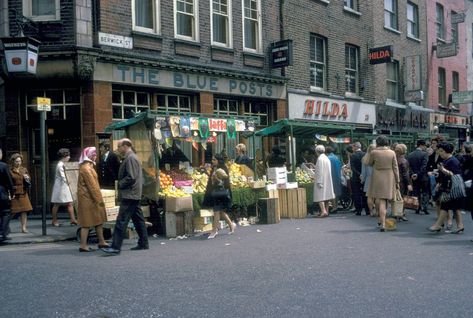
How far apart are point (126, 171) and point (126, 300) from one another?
3565mm

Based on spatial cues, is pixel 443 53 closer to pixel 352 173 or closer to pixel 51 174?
pixel 352 173

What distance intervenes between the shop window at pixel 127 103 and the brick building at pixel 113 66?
0.03m

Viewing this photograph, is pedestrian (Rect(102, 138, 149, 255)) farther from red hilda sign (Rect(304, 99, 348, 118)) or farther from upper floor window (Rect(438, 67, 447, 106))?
upper floor window (Rect(438, 67, 447, 106))

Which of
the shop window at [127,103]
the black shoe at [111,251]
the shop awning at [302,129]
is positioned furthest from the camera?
the shop awning at [302,129]

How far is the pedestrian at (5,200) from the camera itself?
10.3m

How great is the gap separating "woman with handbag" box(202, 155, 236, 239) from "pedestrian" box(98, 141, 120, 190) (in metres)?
2.16

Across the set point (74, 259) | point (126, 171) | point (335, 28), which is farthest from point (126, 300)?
point (335, 28)

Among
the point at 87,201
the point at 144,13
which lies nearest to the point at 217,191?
the point at 87,201

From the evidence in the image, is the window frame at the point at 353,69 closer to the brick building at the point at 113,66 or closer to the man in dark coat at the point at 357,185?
the brick building at the point at 113,66

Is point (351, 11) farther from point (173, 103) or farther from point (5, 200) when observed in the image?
point (5, 200)

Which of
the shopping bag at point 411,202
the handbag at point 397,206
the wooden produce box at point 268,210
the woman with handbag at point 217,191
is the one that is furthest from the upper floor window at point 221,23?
the handbag at point 397,206

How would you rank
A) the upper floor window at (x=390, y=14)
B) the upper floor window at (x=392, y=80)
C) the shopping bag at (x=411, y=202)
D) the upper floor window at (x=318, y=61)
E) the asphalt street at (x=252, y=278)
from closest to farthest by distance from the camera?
the asphalt street at (x=252, y=278) → the shopping bag at (x=411, y=202) → the upper floor window at (x=318, y=61) → the upper floor window at (x=390, y=14) → the upper floor window at (x=392, y=80)

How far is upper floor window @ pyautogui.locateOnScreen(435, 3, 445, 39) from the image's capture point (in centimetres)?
3087

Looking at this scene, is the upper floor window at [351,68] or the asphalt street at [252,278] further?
the upper floor window at [351,68]
